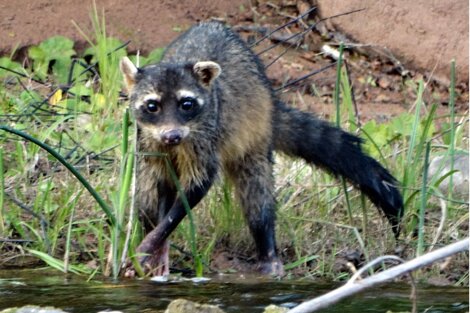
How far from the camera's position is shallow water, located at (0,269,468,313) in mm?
5777

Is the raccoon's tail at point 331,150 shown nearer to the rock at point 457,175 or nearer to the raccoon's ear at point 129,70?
the rock at point 457,175

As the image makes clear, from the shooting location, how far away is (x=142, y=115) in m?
6.68

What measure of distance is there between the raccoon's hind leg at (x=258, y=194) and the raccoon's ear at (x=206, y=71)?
2.25ft

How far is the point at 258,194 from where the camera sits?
7414 mm

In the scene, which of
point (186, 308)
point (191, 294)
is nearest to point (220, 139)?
point (191, 294)

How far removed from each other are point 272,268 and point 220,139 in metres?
0.82

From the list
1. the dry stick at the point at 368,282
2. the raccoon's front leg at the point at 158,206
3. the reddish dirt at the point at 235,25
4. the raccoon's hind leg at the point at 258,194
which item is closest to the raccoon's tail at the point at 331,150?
the raccoon's hind leg at the point at 258,194

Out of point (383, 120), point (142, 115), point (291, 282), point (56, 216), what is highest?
point (383, 120)

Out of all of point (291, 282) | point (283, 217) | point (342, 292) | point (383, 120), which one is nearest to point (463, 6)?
point (383, 120)

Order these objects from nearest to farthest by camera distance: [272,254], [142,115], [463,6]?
[142,115] → [272,254] → [463,6]

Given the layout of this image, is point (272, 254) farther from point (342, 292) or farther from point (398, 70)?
point (398, 70)

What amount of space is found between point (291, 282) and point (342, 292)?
3.45 meters

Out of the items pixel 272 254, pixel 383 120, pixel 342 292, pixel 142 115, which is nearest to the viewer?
pixel 342 292

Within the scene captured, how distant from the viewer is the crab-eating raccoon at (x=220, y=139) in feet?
22.0
